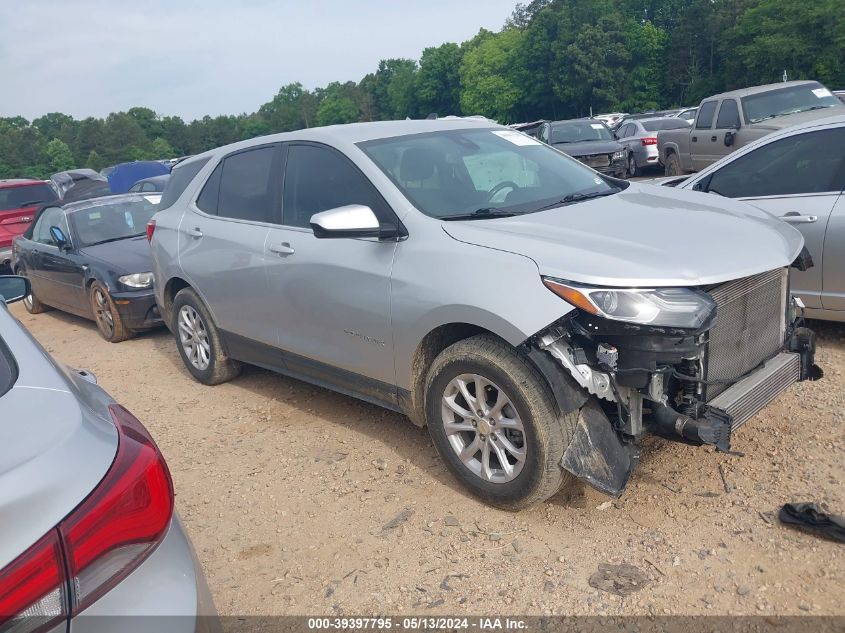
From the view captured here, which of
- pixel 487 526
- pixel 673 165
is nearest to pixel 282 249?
pixel 487 526

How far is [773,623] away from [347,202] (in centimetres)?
297

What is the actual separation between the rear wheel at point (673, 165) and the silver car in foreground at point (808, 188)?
320 inches

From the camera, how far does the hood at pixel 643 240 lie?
319 cm

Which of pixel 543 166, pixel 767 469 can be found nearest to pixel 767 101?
pixel 543 166

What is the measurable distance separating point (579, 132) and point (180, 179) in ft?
40.7

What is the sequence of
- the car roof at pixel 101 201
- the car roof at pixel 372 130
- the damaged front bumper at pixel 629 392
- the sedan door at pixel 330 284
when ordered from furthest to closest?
the car roof at pixel 101 201 < the car roof at pixel 372 130 < the sedan door at pixel 330 284 < the damaged front bumper at pixel 629 392

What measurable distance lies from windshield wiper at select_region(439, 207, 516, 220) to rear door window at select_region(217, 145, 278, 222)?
146cm

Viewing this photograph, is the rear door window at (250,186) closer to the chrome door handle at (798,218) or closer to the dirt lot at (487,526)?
the dirt lot at (487,526)

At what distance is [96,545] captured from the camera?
5.16 ft

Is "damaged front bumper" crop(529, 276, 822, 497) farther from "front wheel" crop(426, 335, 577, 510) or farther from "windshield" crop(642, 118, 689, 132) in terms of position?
"windshield" crop(642, 118, 689, 132)

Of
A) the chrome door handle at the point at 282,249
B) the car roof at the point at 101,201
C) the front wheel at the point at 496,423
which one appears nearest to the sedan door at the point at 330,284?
the chrome door handle at the point at 282,249

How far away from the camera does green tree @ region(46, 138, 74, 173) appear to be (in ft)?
210

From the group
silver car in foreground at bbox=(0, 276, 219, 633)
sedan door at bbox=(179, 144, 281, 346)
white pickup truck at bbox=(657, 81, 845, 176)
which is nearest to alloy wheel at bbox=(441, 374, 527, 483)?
sedan door at bbox=(179, 144, 281, 346)

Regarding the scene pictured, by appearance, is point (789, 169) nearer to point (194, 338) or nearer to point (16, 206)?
point (194, 338)
